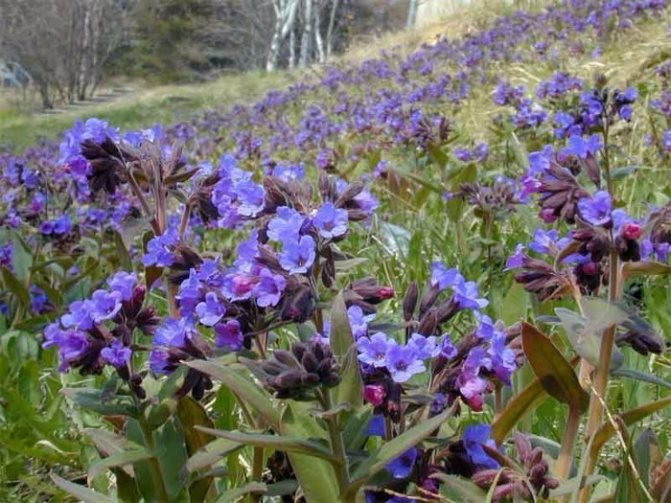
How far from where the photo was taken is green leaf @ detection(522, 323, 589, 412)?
3.79 ft

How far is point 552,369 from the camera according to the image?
46.6 inches

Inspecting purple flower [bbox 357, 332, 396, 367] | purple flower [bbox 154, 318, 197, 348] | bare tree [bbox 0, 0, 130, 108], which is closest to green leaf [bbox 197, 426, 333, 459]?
purple flower [bbox 357, 332, 396, 367]

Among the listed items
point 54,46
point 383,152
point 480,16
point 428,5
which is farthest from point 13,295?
point 54,46

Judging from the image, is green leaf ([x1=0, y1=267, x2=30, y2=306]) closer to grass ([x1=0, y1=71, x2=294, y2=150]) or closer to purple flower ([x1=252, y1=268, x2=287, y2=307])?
purple flower ([x1=252, y1=268, x2=287, y2=307])

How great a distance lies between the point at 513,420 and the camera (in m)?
1.26

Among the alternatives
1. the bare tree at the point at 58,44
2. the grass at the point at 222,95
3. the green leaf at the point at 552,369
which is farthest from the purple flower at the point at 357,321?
the bare tree at the point at 58,44

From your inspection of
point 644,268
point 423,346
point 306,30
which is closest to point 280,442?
point 423,346

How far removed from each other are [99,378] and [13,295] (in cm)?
83

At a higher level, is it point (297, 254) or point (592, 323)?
point (297, 254)

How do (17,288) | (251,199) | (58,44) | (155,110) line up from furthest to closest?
(58,44) < (155,110) < (17,288) < (251,199)

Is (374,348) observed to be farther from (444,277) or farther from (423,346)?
(444,277)

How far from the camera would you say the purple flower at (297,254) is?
1.11m

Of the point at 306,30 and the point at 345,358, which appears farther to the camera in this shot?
the point at 306,30

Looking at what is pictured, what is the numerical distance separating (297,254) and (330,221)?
77 millimetres
